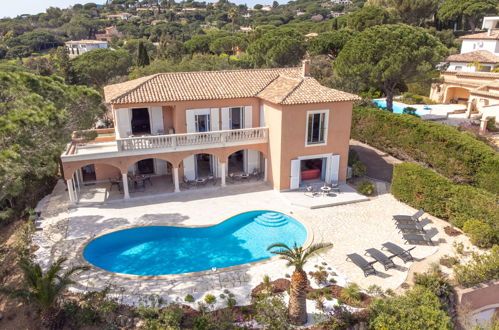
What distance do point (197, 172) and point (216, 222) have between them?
715 cm

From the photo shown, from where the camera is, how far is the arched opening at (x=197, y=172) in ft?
88.1

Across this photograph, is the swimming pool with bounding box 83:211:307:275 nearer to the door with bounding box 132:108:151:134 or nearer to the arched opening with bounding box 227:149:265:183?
the arched opening with bounding box 227:149:265:183

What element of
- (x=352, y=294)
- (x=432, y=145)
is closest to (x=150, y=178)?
(x=352, y=294)

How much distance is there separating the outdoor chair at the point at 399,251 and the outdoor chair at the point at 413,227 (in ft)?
6.05

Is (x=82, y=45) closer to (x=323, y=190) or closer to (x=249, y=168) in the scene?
(x=249, y=168)

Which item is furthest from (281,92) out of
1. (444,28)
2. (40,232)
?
(444,28)

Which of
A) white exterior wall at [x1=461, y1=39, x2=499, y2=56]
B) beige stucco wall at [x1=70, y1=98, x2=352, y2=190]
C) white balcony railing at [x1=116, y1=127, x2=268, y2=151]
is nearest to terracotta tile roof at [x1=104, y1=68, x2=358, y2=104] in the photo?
beige stucco wall at [x1=70, y1=98, x2=352, y2=190]

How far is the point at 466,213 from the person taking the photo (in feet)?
68.9

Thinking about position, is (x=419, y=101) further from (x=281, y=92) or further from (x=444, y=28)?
(x=444, y=28)

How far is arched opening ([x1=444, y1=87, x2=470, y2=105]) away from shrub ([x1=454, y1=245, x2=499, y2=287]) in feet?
140

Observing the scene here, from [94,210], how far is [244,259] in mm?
10674

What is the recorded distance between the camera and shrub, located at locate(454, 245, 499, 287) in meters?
16.5

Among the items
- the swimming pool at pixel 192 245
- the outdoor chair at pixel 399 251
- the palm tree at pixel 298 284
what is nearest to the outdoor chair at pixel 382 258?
the outdoor chair at pixel 399 251

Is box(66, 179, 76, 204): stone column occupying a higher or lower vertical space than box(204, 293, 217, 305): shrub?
higher
